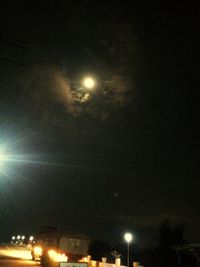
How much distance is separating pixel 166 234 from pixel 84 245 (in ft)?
375

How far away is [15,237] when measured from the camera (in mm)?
192000

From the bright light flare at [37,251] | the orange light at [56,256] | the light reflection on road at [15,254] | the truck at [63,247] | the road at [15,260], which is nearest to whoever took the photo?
the road at [15,260]

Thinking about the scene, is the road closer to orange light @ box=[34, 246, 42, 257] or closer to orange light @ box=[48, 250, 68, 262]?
orange light @ box=[34, 246, 42, 257]

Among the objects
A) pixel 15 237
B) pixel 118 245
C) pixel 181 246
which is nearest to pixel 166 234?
pixel 118 245

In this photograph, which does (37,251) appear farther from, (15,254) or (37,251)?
(15,254)

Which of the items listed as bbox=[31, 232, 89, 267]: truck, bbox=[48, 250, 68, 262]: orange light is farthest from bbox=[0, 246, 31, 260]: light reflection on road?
bbox=[48, 250, 68, 262]: orange light

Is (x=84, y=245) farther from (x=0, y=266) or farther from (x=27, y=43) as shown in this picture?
(x=27, y=43)

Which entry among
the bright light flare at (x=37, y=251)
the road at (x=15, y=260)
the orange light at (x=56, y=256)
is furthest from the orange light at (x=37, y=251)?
the orange light at (x=56, y=256)

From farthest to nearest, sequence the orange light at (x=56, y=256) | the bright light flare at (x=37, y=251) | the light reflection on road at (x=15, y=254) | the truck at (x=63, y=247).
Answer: the light reflection on road at (x=15, y=254), the bright light flare at (x=37, y=251), the truck at (x=63, y=247), the orange light at (x=56, y=256)

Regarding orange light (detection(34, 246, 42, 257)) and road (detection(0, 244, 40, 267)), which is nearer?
road (detection(0, 244, 40, 267))

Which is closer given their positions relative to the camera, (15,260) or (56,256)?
(56,256)

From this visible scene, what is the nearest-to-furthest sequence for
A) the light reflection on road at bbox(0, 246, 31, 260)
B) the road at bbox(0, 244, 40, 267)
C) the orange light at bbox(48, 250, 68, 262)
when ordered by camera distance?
the road at bbox(0, 244, 40, 267), the orange light at bbox(48, 250, 68, 262), the light reflection on road at bbox(0, 246, 31, 260)

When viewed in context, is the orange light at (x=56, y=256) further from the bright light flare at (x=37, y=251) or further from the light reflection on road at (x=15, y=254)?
the light reflection on road at (x=15, y=254)

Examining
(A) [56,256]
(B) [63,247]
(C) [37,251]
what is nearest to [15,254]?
(C) [37,251]
